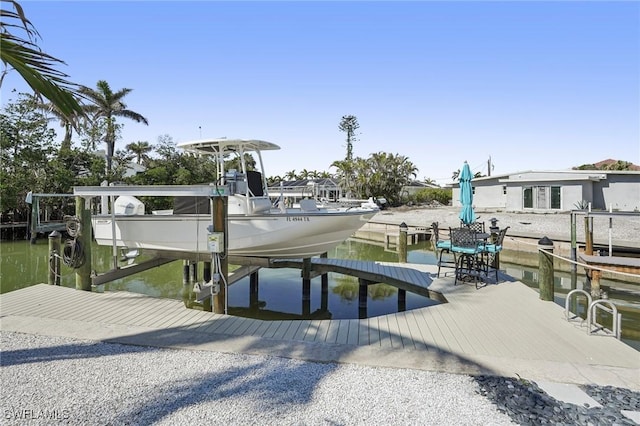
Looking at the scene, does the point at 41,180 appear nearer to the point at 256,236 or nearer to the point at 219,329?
the point at 256,236

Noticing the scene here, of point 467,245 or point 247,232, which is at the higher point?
point 247,232

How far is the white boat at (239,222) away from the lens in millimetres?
7496

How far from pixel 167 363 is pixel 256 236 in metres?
4.14

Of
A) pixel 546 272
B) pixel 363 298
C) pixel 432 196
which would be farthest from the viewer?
pixel 432 196

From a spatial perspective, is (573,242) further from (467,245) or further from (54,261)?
(54,261)

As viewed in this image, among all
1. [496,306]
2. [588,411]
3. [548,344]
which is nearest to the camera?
[588,411]

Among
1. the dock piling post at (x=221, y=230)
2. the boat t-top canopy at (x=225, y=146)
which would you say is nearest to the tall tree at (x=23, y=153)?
the boat t-top canopy at (x=225, y=146)

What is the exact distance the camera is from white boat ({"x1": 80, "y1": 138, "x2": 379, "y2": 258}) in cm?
750

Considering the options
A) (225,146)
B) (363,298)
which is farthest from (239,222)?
(363,298)

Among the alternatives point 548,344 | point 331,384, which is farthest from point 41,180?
point 548,344

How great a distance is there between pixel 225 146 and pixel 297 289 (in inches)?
201

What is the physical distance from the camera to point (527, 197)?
22781 millimetres

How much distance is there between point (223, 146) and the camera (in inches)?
313

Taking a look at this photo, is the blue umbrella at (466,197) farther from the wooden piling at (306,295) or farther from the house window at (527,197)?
the house window at (527,197)
